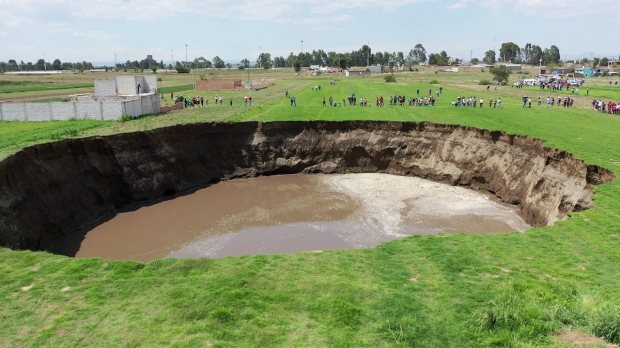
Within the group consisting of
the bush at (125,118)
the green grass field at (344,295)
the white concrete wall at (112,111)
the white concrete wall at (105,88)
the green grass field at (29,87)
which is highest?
the green grass field at (29,87)

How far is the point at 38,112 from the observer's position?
4078 cm

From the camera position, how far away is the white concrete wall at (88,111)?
40.5m

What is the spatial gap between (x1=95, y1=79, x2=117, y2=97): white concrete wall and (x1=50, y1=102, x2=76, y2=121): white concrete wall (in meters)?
11.7

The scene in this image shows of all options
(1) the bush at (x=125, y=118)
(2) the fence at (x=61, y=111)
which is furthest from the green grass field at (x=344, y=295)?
(2) the fence at (x=61, y=111)

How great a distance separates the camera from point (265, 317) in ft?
37.8

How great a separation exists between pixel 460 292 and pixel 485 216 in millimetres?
16188

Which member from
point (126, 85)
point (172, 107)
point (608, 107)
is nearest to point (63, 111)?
point (126, 85)

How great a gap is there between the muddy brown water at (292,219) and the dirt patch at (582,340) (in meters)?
13.3

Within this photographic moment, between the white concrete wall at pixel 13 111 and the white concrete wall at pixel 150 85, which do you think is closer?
the white concrete wall at pixel 13 111

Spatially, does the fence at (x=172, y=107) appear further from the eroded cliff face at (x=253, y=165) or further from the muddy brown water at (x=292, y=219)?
the muddy brown water at (x=292, y=219)

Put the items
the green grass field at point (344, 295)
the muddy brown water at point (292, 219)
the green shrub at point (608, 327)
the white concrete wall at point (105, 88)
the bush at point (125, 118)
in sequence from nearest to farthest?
1. the green shrub at point (608, 327)
2. the green grass field at point (344, 295)
3. the muddy brown water at point (292, 219)
4. the bush at point (125, 118)
5. the white concrete wall at point (105, 88)

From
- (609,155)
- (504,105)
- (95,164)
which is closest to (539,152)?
(609,155)

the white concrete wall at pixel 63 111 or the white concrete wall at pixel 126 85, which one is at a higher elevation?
the white concrete wall at pixel 126 85

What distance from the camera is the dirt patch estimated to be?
9098 mm
